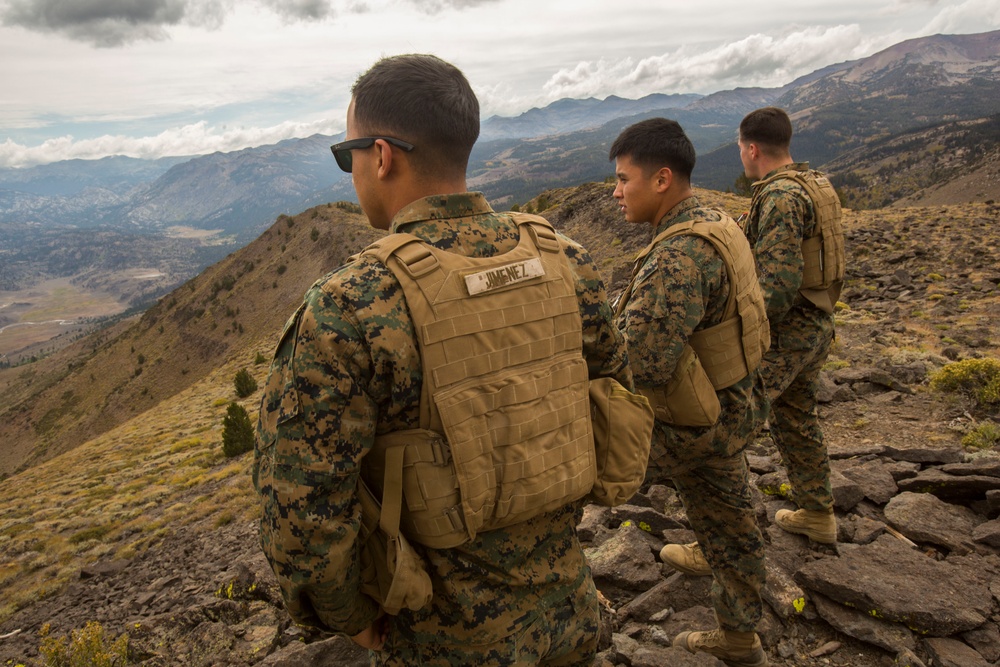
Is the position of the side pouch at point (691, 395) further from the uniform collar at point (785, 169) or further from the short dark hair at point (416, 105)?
the uniform collar at point (785, 169)

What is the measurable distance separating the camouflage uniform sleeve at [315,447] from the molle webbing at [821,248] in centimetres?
390

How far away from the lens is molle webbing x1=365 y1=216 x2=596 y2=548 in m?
1.67

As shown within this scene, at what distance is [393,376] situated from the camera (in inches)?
65.1

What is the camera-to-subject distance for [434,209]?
1.87 meters

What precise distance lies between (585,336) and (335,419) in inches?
42.6

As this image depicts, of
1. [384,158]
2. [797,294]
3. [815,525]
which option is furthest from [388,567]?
[815,525]

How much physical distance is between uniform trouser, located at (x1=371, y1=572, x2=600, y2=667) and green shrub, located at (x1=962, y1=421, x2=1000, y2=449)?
19.1 ft

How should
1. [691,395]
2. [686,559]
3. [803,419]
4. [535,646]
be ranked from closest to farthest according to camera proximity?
1. [535,646]
2. [691,395]
3. [686,559]
4. [803,419]

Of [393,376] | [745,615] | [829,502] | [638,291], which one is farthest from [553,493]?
[829,502]

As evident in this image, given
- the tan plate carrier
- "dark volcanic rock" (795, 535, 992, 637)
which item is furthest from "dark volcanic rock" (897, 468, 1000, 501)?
the tan plate carrier

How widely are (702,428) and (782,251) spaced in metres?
1.77

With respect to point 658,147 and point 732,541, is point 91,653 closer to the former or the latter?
point 732,541

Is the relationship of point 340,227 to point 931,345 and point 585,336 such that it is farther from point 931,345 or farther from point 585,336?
point 585,336

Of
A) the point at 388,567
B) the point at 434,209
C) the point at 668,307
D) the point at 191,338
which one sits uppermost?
the point at 434,209
